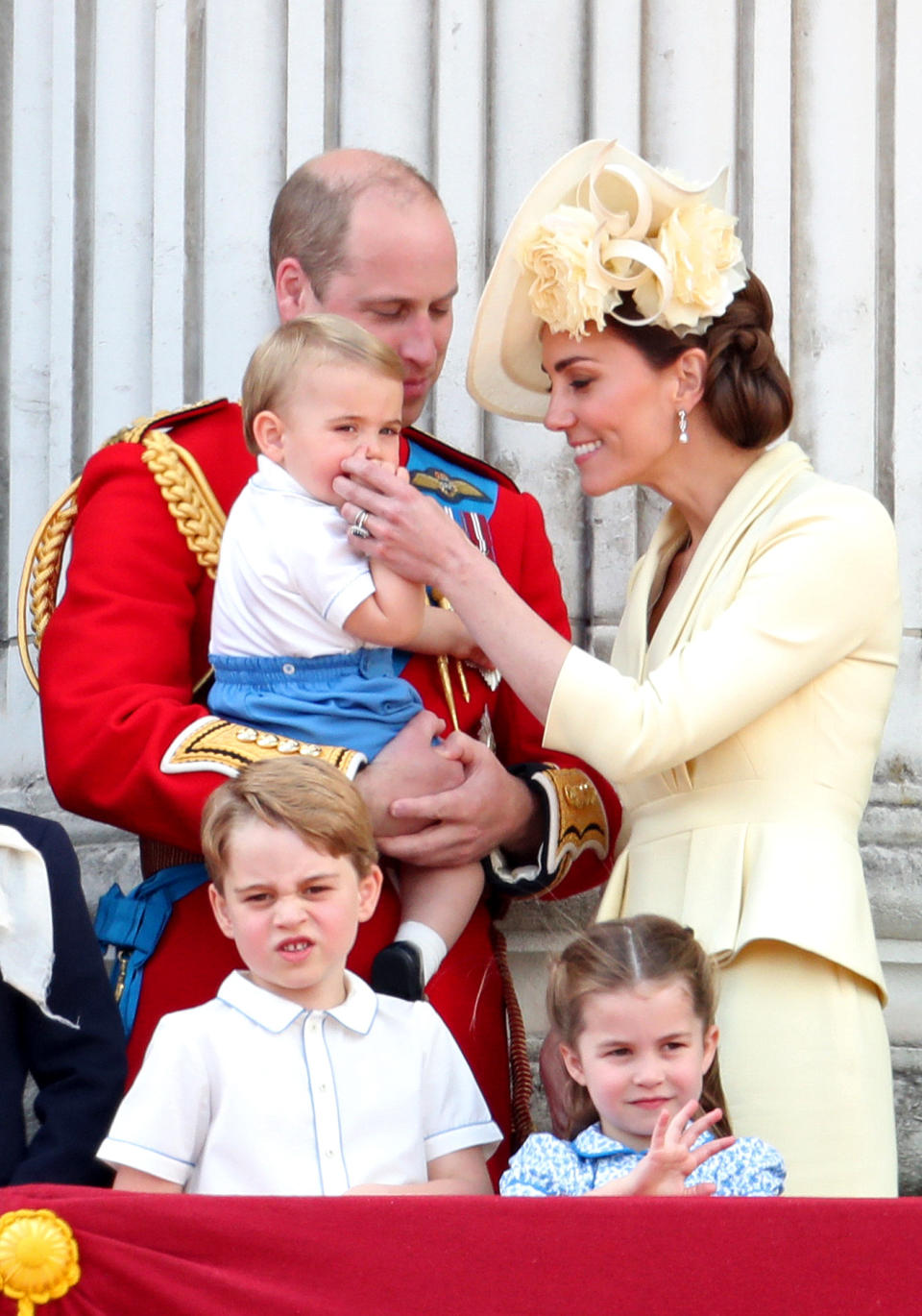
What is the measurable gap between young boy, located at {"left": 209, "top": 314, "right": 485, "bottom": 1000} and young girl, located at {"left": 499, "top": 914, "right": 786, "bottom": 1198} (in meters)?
0.34

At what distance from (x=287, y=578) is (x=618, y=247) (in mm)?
687

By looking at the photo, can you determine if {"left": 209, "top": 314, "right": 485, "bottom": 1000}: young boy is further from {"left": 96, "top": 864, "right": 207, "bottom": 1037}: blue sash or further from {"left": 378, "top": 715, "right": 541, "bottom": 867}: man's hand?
{"left": 96, "top": 864, "right": 207, "bottom": 1037}: blue sash

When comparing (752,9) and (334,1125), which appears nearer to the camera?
(334,1125)

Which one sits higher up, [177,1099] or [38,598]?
→ [38,598]

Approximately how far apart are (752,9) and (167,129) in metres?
1.14

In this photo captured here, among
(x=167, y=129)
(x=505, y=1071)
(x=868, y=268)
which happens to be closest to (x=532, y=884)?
(x=505, y=1071)

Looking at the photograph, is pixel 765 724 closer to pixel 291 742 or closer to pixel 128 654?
pixel 291 742

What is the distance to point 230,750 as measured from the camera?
3.03 metres

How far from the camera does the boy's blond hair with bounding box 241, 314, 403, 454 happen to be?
3.11 m

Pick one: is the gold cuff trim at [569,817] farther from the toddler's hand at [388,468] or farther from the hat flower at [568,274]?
the hat flower at [568,274]

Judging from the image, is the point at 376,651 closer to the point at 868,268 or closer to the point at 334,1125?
the point at 334,1125

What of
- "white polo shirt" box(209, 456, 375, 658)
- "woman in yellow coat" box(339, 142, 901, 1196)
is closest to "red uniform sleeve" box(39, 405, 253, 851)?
"white polo shirt" box(209, 456, 375, 658)

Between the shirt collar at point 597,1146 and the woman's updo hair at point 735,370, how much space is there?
110 cm

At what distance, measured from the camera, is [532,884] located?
10.8 ft
